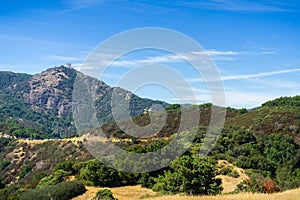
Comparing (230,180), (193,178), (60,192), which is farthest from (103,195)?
(230,180)

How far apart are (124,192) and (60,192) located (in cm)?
567

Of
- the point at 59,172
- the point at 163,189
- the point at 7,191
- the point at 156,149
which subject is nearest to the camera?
the point at 163,189

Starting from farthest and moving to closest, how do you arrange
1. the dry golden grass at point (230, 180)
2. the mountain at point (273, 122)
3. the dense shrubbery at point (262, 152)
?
1. the mountain at point (273, 122)
2. the dense shrubbery at point (262, 152)
3. the dry golden grass at point (230, 180)

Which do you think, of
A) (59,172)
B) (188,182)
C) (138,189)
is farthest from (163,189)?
(59,172)

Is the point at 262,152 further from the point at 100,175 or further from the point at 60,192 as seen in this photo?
the point at 60,192

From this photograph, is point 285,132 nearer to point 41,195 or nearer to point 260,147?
point 260,147

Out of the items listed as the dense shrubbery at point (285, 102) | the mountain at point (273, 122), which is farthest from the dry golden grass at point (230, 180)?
the dense shrubbery at point (285, 102)

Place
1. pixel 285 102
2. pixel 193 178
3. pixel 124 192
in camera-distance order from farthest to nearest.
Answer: pixel 285 102 < pixel 124 192 < pixel 193 178

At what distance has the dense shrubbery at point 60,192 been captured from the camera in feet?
97.0

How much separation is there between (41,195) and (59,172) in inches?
470

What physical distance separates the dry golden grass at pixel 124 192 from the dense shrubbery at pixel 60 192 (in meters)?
0.55

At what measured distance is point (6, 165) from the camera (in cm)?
9600

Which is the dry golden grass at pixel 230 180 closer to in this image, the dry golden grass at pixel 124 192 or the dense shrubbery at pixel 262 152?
the dense shrubbery at pixel 262 152

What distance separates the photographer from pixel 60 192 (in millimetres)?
29812
